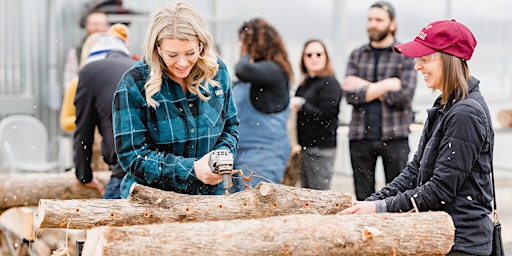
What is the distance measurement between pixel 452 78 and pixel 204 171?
1257mm

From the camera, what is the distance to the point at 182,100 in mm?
4797

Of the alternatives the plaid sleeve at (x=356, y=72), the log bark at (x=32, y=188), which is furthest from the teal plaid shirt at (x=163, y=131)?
the plaid sleeve at (x=356, y=72)

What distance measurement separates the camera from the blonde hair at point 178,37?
15.3 ft

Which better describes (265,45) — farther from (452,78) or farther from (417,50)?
(452,78)

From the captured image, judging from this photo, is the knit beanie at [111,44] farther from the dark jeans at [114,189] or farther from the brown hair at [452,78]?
the brown hair at [452,78]

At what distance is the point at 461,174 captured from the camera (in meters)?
4.28

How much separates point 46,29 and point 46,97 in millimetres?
840

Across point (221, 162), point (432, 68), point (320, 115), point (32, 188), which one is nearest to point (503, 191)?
point (320, 115)

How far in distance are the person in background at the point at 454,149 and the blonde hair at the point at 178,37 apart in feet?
3.25

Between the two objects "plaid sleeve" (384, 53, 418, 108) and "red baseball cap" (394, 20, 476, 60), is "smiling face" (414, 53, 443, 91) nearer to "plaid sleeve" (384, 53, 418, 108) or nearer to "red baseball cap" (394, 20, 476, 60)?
A: "red baseball cap" (394, 20, 476, 60)

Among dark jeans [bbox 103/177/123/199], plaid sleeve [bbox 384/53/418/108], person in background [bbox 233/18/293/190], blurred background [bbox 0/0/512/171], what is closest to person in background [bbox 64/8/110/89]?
blurred background [bbox 0/0/512/171]

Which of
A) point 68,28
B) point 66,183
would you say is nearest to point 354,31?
point 68,28

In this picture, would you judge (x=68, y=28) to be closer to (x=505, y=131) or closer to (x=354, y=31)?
(x=354, y=31)

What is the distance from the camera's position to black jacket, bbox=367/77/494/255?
4.27 metres
